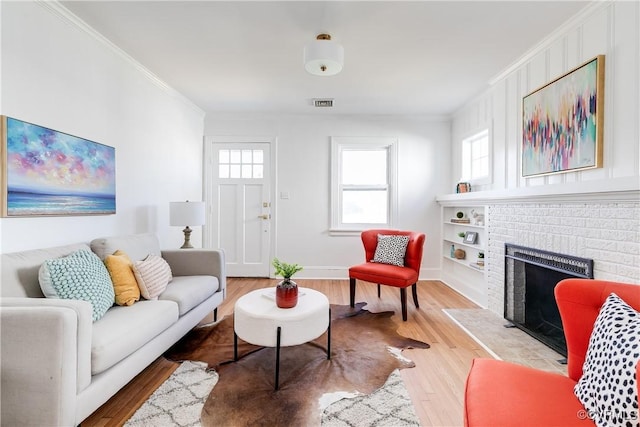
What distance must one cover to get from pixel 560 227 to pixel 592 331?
1.48 metres

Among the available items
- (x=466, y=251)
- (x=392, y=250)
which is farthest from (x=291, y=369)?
(x=466, y=251)

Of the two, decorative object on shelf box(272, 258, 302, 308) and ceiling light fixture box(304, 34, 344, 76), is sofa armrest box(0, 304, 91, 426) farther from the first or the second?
ceiling light fixture box(304, 34, 344, 76)

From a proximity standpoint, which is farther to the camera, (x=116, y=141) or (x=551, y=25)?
(x=116, y=141)

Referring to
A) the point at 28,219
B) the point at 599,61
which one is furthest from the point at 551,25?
the point at 28,219

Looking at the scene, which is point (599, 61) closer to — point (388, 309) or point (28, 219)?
point (388, 309)

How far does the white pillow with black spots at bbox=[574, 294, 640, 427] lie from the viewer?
930mm

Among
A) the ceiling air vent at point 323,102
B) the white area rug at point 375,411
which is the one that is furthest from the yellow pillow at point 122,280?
the ceiling air vent at point 323,102

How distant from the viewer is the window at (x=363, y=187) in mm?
4668

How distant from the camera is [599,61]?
2.04 meters

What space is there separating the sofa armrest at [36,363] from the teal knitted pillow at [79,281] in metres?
0.35

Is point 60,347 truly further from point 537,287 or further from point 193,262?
point 537,287

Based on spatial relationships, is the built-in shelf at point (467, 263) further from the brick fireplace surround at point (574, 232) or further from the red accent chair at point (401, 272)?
the red accent chair at point (401, 272)

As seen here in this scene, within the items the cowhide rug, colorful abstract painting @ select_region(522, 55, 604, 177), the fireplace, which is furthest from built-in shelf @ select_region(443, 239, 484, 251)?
the cowhide rug

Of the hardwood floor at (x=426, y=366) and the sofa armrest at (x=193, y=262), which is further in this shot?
the sofa armrest at (x=193, y=262)
